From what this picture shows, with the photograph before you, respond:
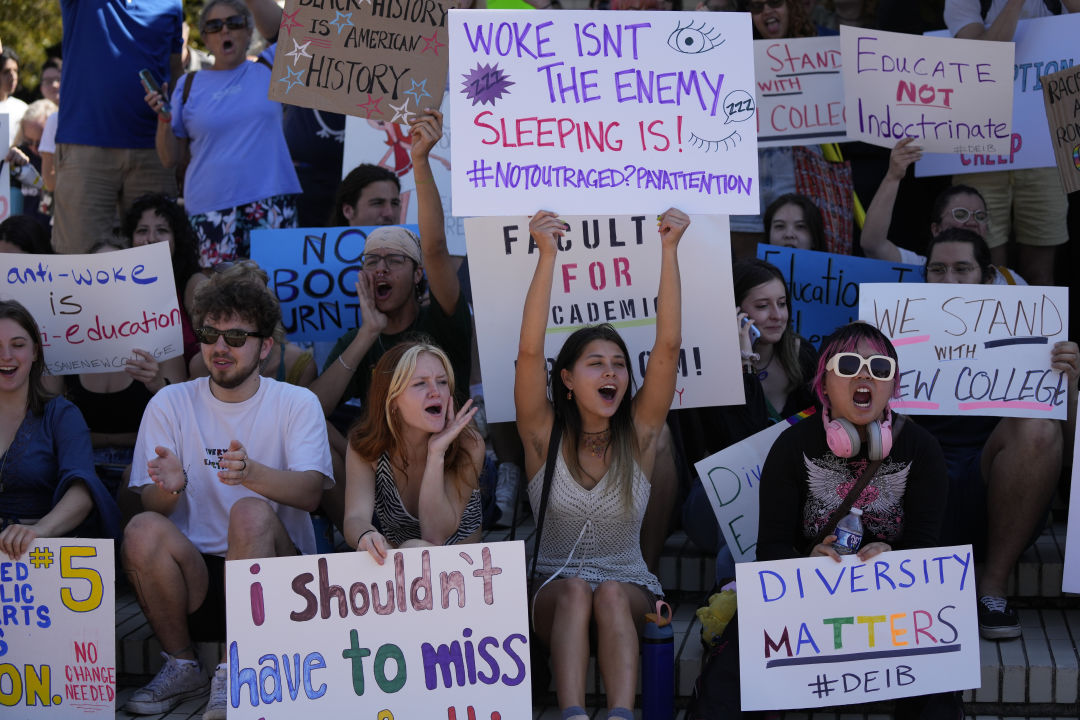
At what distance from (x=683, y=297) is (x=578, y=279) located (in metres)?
0.42

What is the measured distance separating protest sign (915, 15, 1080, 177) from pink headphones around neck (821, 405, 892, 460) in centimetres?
250

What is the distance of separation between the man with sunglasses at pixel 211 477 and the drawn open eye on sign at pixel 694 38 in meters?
1.76

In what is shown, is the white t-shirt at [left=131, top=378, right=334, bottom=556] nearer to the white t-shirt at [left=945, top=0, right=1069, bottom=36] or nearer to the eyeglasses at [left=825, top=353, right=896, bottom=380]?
the eyeglasses at [left=825, top=353, right=896, bottom=380]

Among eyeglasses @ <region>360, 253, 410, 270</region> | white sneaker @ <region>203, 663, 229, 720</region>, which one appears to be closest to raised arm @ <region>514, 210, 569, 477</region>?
eyeglasses @ <region>360, 253, 410, 270</region>

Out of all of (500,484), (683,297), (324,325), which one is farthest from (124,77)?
(683,297)

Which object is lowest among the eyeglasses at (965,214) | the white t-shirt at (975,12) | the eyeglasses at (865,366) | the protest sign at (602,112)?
the eyeglasses at (865,366)

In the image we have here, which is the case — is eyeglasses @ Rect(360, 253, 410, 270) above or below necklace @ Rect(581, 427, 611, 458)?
above

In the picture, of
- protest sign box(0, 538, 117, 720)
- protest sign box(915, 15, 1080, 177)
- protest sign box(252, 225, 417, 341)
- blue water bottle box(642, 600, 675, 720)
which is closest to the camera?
blue water bottle box(642, 600, 675, 720)

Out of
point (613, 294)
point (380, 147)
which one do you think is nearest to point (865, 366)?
point (613, 294)

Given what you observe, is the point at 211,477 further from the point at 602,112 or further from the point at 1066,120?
the point at 1066,120

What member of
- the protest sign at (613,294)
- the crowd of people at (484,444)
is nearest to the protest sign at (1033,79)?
the crowd of people at (484,444)

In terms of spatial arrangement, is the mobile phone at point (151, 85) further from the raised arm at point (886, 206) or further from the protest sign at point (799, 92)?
the raised arm at point (886, 206)

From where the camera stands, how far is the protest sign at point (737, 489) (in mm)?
4785

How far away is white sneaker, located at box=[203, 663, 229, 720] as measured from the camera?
435 centimetres
